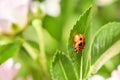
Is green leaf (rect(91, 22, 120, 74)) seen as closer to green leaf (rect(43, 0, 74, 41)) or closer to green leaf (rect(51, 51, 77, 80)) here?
green leaf (rect(51, 51, 77, 80))

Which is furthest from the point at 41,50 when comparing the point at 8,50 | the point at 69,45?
the point at 69,45

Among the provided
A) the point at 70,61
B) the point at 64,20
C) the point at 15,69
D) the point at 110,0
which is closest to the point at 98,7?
the point at 110,0

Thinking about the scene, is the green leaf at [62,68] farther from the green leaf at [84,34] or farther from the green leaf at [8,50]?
the green leaf at [8,50]

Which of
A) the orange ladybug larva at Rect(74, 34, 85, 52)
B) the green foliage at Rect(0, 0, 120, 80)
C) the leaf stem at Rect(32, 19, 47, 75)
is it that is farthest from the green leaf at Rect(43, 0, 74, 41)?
the orange ladybug larva at Rect(74, 34, 85, 52)

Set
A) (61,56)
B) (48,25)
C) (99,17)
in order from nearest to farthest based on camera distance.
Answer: (61,56), (48,25), (99,17)

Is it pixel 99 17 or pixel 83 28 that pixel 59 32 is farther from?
pixel 83 28

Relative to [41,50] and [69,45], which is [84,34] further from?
[41,50]

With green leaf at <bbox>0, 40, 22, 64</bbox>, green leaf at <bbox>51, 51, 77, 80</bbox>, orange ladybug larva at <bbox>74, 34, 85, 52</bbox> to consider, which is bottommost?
green leaf at <bbox>0, 40, 22, 64</bbox>
